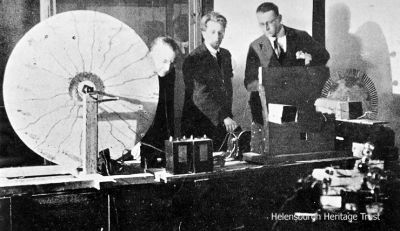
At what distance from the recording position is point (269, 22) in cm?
374

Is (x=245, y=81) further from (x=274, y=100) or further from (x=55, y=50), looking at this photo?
(x=55, y=50)

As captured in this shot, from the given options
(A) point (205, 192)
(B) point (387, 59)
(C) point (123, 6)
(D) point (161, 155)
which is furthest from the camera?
(B) point (387, 59)

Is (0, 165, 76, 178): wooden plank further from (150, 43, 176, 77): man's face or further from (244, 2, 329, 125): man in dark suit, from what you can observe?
(244, 2, 329, 125): man in dark suit

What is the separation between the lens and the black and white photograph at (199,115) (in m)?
2.51

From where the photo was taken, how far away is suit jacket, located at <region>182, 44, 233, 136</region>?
3447mm

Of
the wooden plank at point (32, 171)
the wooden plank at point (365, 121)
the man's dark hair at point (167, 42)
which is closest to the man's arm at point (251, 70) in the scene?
the man's dark hair at point (167, 42)

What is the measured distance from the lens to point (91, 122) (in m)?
2.54

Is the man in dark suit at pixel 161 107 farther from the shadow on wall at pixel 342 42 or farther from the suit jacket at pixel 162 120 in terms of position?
the shadow on wall at pixel 342 42

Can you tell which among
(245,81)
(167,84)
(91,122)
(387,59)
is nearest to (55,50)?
(91,122)

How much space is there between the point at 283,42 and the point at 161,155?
4.24ft

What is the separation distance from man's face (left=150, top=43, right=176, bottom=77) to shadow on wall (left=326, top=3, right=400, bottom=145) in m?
1.57

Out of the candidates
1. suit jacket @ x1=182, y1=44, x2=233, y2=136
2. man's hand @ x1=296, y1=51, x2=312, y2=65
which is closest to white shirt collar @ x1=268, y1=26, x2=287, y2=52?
man's hand @ x1=296, y1=51, x2=312, y2=65

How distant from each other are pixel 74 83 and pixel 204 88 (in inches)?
44.7

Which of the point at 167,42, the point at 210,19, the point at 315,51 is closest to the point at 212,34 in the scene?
the point at 210,19
